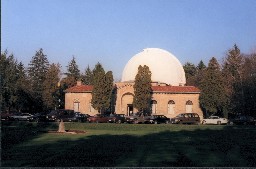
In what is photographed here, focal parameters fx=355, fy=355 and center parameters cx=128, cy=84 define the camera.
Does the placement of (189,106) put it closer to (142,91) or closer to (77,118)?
(142,91)

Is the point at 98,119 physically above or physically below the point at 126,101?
below

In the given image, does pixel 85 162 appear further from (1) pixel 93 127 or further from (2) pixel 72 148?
(1) pixel 93 127

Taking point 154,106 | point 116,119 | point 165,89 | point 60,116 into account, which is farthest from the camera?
point 165,89

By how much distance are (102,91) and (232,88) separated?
2130cm

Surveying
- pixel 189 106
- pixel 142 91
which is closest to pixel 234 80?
pixel 189 106

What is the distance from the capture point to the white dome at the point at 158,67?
64.6m

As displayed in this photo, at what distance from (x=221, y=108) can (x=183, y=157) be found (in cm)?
4577

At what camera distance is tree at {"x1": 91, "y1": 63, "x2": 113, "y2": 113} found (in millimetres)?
53188

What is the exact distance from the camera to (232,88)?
57688mm

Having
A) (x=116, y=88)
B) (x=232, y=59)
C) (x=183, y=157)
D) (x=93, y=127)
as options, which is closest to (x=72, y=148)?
(x=183, y=157)

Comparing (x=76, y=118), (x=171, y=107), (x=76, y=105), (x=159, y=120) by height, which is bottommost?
(x=159, y=120)

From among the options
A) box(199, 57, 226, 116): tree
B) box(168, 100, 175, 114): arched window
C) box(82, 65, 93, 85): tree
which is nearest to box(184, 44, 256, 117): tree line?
box(199, 57, 226, 116): tree

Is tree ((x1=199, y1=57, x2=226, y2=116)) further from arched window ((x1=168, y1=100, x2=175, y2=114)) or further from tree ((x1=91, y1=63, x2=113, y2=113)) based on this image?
tree ((x1=91, y1=63, x2=113, y2=113))

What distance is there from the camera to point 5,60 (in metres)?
52.3
